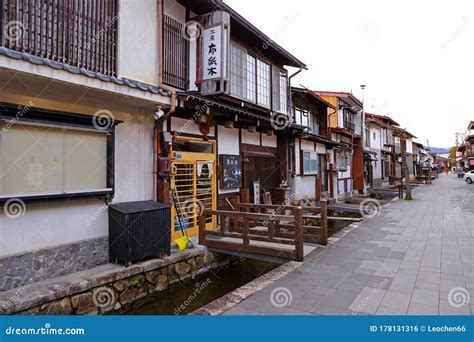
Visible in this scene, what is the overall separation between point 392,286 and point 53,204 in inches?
271

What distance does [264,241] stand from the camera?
859 cm

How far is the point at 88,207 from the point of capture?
23.2ft

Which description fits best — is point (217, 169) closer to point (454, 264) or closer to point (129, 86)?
point (129, 86)

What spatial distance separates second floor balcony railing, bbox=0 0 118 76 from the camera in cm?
552

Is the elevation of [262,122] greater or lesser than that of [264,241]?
greater

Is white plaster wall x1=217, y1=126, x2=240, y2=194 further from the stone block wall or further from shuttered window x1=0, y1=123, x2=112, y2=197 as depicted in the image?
the stone block wall

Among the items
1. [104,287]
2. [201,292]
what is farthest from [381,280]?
[104,287]

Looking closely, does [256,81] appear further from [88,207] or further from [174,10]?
[88,207]

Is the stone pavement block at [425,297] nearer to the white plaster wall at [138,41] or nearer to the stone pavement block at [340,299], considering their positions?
the stone pavement block at [340,299]

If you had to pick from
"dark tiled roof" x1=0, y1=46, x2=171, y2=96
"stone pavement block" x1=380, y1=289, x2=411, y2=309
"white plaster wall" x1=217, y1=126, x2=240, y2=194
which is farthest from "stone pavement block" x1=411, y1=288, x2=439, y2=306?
"white plaster wall" x1=217, y1=126, x2=240, y2=194

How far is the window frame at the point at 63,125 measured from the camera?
5645 mm

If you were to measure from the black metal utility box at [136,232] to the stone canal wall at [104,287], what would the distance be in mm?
261

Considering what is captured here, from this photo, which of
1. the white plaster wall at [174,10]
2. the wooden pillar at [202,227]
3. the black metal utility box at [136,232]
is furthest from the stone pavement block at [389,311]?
the white plaster wall at [174,10]

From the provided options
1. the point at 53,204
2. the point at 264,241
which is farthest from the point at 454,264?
the point at 53,204
